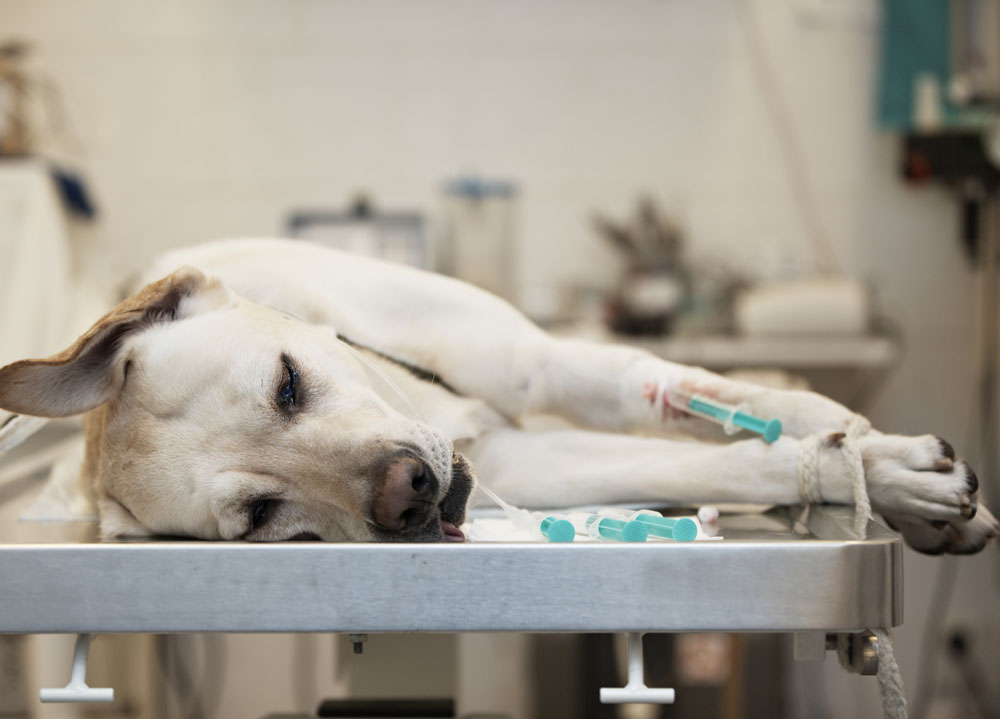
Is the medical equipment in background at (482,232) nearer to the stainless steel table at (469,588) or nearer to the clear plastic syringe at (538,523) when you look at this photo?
the clear plastic syringe at (538,523)

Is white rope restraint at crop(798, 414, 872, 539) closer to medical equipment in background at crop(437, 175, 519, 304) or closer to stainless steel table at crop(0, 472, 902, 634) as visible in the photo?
stainless steel table at crop(0, 472, 902, 634)

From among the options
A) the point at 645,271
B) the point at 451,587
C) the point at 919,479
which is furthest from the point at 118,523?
the point at 645,271

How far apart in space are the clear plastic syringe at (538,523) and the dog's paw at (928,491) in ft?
1.01

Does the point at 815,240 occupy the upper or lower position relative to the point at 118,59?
lower

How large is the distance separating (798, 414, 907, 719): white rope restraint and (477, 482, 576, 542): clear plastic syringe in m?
0.23

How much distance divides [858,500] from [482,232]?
2.09 meters

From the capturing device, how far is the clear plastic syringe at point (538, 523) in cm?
75

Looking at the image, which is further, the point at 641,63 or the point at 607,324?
the point at 641,63

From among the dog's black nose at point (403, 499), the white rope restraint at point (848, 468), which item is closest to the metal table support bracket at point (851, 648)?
the white rope restraint at point (848, 468)

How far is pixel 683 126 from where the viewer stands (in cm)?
296

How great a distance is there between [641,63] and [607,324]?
0.89 m

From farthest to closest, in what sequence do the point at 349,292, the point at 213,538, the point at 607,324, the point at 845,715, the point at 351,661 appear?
the point at 845,715 < the point at 607,324 < the point at 349,292 < the point at 351,661 < the point at 213,538

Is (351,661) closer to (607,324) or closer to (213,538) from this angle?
(213,538)

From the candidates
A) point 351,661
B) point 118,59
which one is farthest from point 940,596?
point 118,59
